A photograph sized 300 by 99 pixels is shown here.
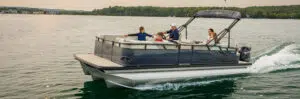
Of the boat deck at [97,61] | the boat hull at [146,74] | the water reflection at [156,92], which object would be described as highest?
the boat deck at [97,61]

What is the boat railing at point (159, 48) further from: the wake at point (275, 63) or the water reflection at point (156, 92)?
the wake at point (275, 63)

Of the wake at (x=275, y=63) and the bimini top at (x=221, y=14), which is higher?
the bimini top at (x=221, y=14)

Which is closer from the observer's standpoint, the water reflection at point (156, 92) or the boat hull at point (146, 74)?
the boat hull at point (146, 74)

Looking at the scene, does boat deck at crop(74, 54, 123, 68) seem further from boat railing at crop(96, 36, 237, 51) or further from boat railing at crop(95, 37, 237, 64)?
boat railing at crop(96, 36, 237, 51)

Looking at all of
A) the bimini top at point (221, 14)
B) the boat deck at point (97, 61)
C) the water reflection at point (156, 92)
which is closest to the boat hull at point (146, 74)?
the boat deck at point (97, 61)

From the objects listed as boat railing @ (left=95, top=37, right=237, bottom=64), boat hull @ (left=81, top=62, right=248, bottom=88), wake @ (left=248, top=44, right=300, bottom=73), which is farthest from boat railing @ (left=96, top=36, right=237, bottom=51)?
wake @ (left=248, top=44, right=300, bottom=73)

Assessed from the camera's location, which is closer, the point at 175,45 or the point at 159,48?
the point at 159,48

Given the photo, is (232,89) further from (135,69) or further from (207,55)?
(135,69)

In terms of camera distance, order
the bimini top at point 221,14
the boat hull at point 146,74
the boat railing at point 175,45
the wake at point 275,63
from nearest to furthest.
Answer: the boat hull at point 146,74
the boat railing at point 175,45
the bimini top at point 221,14
the wake at point 275,63

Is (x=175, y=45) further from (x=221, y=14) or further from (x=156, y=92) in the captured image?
(x=221, y=14)

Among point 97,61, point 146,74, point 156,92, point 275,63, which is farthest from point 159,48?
point 275,63

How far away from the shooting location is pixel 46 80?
16766mm

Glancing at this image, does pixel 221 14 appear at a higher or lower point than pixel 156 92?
higher

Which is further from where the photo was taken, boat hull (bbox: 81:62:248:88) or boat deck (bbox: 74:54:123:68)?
boat hull (bbox: 81:62:248:88)
